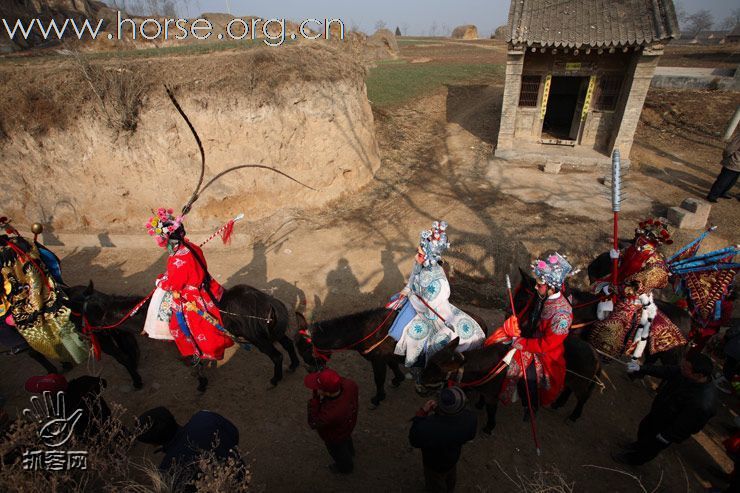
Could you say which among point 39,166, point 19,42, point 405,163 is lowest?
point 405,163

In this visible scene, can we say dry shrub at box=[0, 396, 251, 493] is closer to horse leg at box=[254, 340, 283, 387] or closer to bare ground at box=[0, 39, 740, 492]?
bare ground at box=[0, 39, 740, 492]

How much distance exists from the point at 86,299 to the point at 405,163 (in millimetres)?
10115

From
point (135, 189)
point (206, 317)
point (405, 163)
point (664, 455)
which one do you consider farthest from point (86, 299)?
point (405, 163)

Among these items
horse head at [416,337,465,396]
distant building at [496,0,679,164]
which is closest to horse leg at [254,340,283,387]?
horse head at [416,337,465,396]

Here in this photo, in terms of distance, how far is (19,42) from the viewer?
64.0ft

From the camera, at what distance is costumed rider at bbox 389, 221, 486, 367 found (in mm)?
4465

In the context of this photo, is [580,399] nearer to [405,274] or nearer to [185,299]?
[405,274]

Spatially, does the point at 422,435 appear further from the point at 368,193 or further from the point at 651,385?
the point at 368,193

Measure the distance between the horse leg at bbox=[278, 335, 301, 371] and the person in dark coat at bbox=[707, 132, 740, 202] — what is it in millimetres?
10861

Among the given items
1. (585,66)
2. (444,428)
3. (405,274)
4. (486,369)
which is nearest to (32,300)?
(444,428)

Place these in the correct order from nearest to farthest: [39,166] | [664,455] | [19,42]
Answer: [664,455] → [39,166] → [19,42]

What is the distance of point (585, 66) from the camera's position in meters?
11.5

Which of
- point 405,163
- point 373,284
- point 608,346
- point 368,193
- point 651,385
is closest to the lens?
point 608,346

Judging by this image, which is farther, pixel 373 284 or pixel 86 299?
pixel 373 284
